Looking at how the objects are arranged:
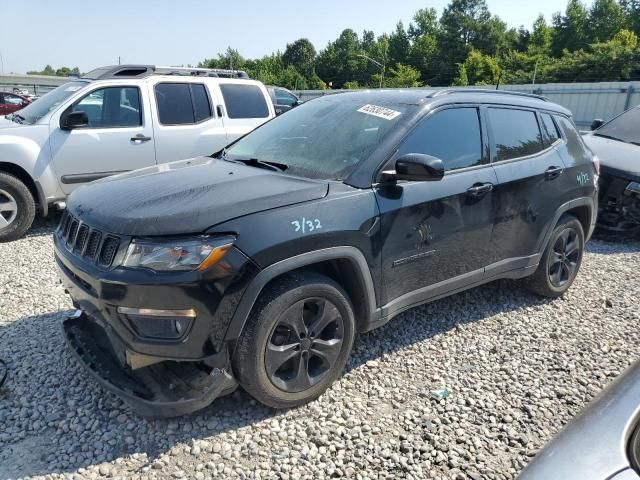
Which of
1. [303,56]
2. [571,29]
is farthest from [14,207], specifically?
[303,56]

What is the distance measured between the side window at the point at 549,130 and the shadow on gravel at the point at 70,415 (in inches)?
80.5

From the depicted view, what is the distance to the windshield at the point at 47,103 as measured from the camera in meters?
6.21

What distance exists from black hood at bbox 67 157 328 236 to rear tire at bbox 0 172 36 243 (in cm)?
326

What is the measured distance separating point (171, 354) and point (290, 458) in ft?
2.64

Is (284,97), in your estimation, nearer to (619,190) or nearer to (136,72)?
(136,72)

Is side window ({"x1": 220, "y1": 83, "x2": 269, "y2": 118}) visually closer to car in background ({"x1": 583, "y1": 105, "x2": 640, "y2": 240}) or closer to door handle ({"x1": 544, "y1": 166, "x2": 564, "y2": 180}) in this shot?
door handle ({"x1": 544, "y1": 166, "x2": 564, "y2": 180})

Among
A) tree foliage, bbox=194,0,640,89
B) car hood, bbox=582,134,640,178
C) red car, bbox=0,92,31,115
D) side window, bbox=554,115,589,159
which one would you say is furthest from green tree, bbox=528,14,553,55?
side window, bbox=554,115,589,159

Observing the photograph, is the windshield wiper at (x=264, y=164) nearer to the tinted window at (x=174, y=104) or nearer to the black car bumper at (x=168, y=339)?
the black car bumper at (x=168, y=339)

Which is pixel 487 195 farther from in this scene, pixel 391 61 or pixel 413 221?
pixel 391 61

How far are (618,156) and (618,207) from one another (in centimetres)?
71

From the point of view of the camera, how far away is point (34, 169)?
5.90 m

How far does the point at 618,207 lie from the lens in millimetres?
6551

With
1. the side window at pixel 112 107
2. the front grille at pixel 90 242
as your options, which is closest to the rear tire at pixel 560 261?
the front grille at pixel 90 242

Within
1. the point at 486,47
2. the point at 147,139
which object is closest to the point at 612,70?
the point at 486,47
